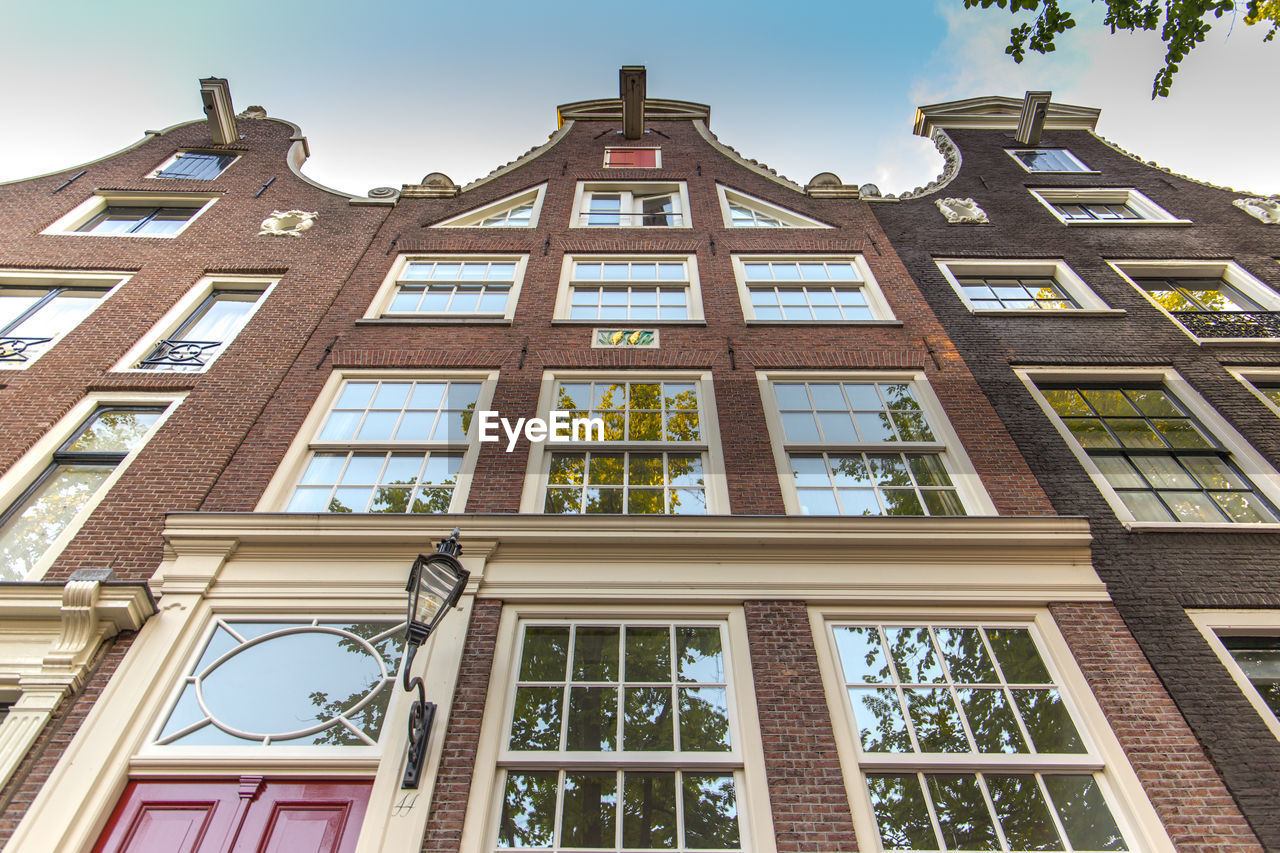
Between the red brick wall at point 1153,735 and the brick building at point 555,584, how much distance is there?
0.03m

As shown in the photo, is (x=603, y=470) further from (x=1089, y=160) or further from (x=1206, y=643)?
(x=1089, y=160)

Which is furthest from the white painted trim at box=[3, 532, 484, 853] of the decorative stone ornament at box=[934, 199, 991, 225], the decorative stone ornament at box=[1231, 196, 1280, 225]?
the decorative stone ornament at box=[1231, 196, 1280, 225]

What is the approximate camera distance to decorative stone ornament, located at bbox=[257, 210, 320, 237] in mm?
13414

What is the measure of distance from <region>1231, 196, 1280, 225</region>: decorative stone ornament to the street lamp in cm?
1770

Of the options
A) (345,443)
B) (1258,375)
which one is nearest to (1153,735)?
(1258,375)

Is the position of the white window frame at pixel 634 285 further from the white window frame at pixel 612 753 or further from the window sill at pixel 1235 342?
the window sill at pixel 1235 342

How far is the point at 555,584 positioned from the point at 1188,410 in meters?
9.31

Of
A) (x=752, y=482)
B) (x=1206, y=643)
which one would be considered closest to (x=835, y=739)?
(x=752, y=482)

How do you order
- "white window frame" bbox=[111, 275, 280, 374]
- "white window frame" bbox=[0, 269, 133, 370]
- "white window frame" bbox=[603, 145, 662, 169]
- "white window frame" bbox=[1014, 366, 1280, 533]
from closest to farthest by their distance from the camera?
"white window frame" bbox=[1014, 366, 1280, 533] → "white window frame" bbox=[111, 275, 280, 374] → "white window frame" bbox=[0, 269, 133, 370] → "white window frame" bbox=[603, 145, 662, 169]

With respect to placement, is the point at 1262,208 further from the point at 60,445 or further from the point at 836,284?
the point at 60,445

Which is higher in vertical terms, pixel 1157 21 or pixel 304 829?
pixel 1157 21

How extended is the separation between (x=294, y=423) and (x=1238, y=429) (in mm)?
12594

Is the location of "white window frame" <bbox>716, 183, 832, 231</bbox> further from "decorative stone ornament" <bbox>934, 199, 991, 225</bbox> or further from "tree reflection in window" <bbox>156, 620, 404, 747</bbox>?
"tree reflection in window" <bbox>156, 620, 404, 747</bbox>

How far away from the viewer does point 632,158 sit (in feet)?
55.7
